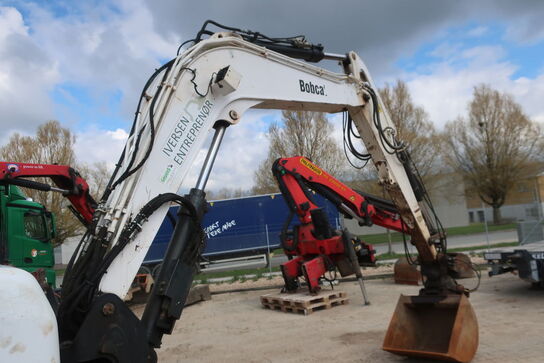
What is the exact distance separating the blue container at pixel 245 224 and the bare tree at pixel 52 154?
844cm

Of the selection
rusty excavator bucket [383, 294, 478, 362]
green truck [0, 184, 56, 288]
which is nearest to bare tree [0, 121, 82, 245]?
green truck [0, 184, 56, 288]

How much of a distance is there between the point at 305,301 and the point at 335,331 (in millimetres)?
1627

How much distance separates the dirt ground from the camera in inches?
229

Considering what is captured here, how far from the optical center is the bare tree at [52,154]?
75.7 feet

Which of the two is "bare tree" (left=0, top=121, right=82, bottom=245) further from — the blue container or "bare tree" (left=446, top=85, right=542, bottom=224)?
"bare tree" (left=446, top=85, right=542, bottom=224)

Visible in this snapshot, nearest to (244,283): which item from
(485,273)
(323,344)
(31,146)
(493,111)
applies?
(485,273)

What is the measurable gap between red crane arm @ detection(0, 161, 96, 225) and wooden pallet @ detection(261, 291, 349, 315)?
13.5 ft

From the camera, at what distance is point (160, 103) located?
3.60m

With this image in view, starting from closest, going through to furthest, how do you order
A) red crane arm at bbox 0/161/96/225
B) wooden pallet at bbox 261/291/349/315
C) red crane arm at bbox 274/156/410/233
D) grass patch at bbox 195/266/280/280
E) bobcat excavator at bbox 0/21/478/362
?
bobcat excavator at bbox 0/21/478/362, red crane arm at bbox 0/161/96/225, red crane arm at bbox 274/156/410/233, wooden pallet at bbox 261/291/349/315, grass patch at bbox 195/266/280/280

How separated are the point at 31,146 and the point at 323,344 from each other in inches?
873

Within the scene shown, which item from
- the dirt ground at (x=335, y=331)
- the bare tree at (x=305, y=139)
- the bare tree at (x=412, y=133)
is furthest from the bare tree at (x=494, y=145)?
the dirt ground at (x=335, y=331)

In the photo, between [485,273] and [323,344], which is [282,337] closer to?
[323,344]

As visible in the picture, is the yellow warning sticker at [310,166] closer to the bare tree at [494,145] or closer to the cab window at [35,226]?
the cab window at [35,226]

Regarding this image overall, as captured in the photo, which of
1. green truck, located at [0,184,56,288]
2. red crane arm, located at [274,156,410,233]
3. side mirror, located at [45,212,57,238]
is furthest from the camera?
side mirror, located at [45,212,57,238]
